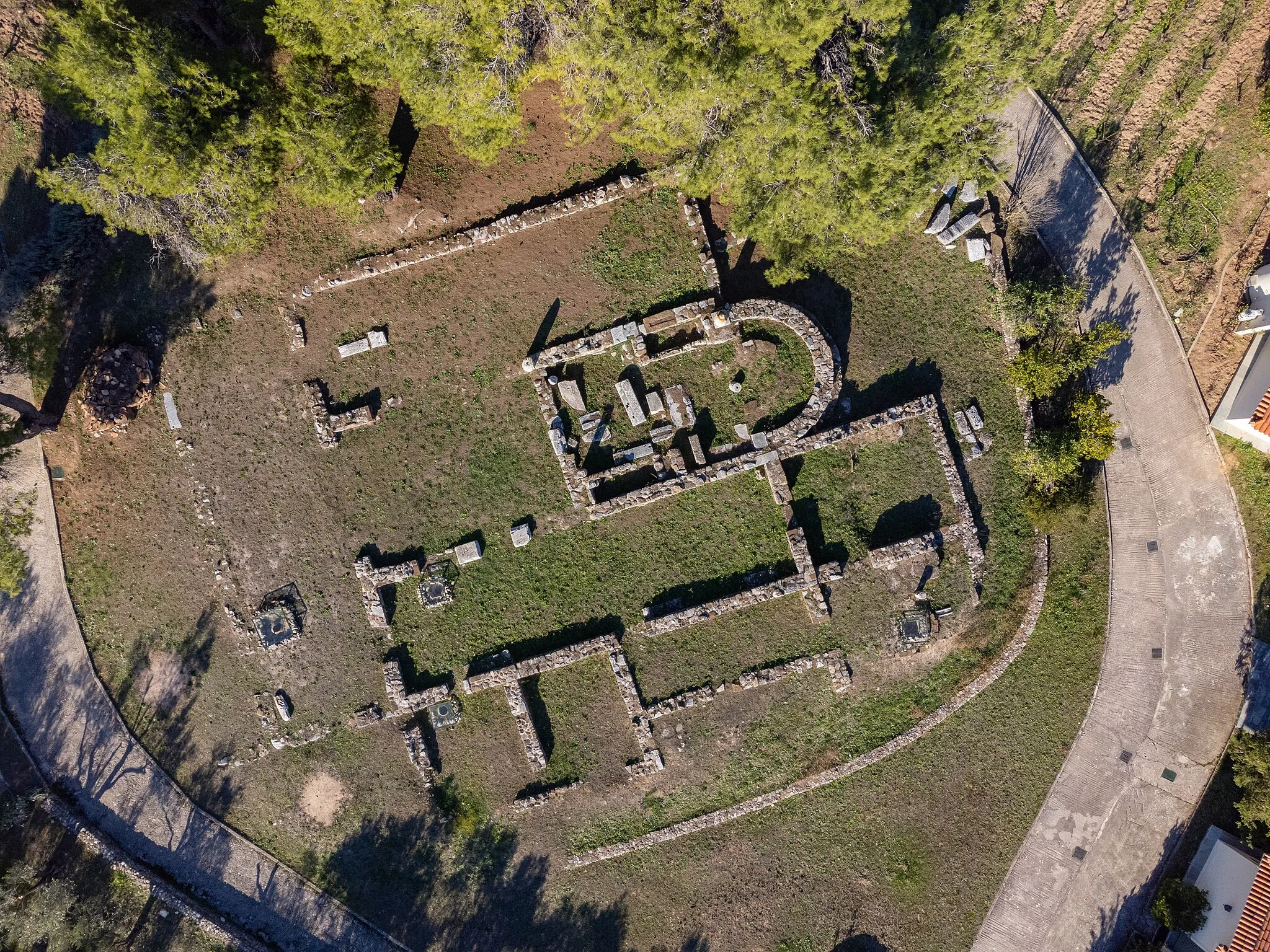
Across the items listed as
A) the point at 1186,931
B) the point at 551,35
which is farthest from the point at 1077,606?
the point at 551,35

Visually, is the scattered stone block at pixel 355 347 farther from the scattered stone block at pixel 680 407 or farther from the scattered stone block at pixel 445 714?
the scattered stone block at pixel 445 714

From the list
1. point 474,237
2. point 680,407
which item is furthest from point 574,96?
point 680,407

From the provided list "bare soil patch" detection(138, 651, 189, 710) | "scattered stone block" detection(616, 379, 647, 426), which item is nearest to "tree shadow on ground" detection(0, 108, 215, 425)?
"bare soil patch" detection(138, 651, 189, 710)

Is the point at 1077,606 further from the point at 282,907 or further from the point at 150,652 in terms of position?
the point at 150,652

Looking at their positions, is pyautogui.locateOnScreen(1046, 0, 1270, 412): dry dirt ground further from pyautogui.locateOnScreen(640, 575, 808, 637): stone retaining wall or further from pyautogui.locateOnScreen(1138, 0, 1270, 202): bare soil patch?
pyautogui.locateOnScreen(640, 575, 808, 637): stone retaining wall

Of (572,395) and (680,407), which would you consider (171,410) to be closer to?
(572,395)

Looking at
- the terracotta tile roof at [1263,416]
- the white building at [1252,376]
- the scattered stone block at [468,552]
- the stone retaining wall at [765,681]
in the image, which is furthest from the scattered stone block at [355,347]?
the white building at [1252,376]
